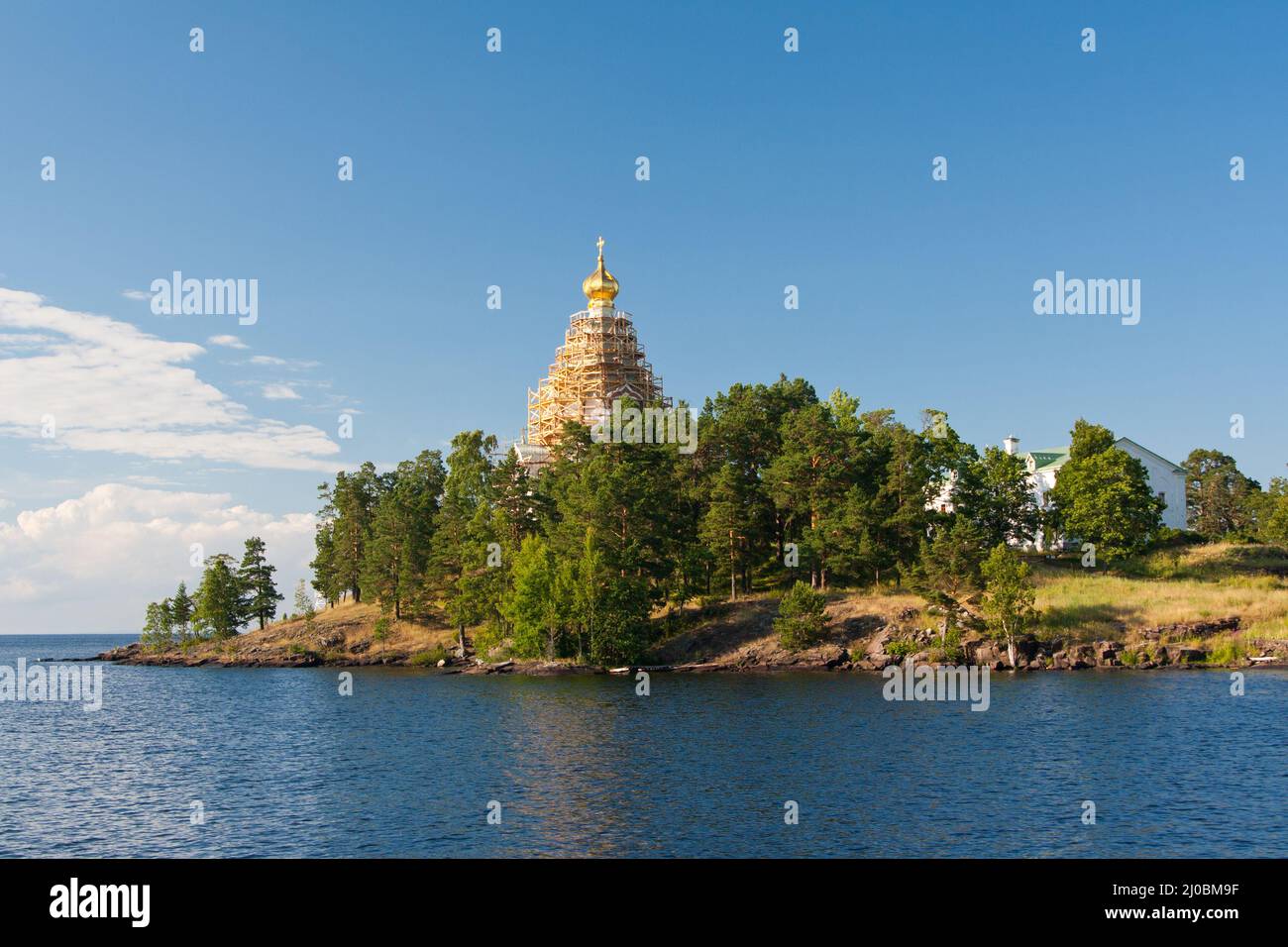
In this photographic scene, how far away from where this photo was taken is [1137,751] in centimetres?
4356

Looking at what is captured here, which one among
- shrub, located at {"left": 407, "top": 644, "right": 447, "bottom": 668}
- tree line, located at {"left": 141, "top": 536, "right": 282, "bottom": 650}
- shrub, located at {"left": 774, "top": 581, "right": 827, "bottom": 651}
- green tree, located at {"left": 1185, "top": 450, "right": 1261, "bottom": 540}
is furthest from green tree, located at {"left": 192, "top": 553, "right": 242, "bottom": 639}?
green tree, located at {"left": 1185, "top": 450, "right": 1261, "bottom": 540}

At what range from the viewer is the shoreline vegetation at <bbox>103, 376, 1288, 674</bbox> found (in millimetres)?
82562

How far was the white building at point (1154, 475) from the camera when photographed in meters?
112

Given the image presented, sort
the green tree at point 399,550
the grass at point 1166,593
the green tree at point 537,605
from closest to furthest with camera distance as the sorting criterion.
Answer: the grass at point 1166,593 → the green tree at point 537,605 → the green tree at point 399,550

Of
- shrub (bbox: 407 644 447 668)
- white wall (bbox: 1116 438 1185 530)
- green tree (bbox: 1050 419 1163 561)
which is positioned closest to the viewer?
green tree (bbox: 1050 419 1163 561)

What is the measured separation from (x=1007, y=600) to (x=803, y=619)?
60.0 feet

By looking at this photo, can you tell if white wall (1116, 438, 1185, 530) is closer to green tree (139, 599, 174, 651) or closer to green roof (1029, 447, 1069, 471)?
green roof (1029, 447, 1069, 471)

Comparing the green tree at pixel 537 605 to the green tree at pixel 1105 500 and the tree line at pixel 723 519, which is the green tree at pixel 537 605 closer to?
the tree line at pixel 723 519

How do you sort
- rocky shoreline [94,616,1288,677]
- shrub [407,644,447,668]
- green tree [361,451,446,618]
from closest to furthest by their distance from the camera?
1. rocky shoreline [94,616,1288,677]
2. shrub [407,644,447,668]
3. green tree [361,451,446,618]

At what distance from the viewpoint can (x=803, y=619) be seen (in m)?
87.2

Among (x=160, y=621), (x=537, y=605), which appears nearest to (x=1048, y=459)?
(x=537, y=605)

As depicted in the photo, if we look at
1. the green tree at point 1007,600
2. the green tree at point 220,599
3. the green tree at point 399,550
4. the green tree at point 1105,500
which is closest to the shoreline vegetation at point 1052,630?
the green tree at point 1007,600

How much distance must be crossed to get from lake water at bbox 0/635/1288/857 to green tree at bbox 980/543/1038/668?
29.5 ft

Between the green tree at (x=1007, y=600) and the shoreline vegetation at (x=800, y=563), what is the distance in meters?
0.20
